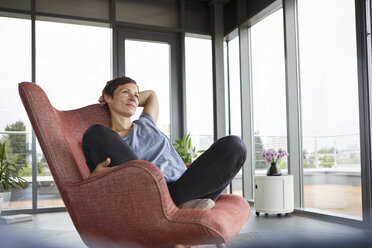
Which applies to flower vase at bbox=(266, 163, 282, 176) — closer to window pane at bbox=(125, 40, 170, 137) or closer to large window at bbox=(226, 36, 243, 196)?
large window at bbox=(226, 36, 243, 196)

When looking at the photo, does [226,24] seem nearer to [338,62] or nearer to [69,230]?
[338,62]

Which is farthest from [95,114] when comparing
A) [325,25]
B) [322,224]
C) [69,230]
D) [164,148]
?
[325,25]

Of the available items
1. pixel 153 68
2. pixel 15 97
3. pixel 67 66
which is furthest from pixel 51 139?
pixel 153 68

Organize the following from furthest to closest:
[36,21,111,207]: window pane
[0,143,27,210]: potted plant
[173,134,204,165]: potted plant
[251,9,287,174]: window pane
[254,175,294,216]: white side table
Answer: [173,134,204,165]: potted plant
[36,21,111,207]: window pane
[251,9,287,174]: window pane
[0,143,27,210]: potted plant
[254,175,294,216]: white side table

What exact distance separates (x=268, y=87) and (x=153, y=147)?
9.65ft

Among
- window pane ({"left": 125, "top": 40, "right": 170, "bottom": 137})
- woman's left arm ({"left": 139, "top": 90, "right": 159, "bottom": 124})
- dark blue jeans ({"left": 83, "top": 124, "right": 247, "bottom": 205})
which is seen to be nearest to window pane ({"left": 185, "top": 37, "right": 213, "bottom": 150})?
window pane ({"left": 125, "top": 40, "right": 170, "bottom": 137})

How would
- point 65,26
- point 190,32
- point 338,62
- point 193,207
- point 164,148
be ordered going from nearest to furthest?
point 193,207 < point 164,148 < point 338,62 < point 65,26 < point 190,32

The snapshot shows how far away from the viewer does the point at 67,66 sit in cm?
464

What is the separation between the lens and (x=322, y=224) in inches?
126

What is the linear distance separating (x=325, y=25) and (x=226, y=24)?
5.97 feet

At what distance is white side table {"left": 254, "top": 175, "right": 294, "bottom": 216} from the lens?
11.6ft

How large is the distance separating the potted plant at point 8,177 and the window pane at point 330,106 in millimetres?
3102

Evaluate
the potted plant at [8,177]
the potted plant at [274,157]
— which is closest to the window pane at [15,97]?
the potted plant at [8,177]

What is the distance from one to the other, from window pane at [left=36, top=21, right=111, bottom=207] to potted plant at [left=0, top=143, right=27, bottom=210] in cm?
25
